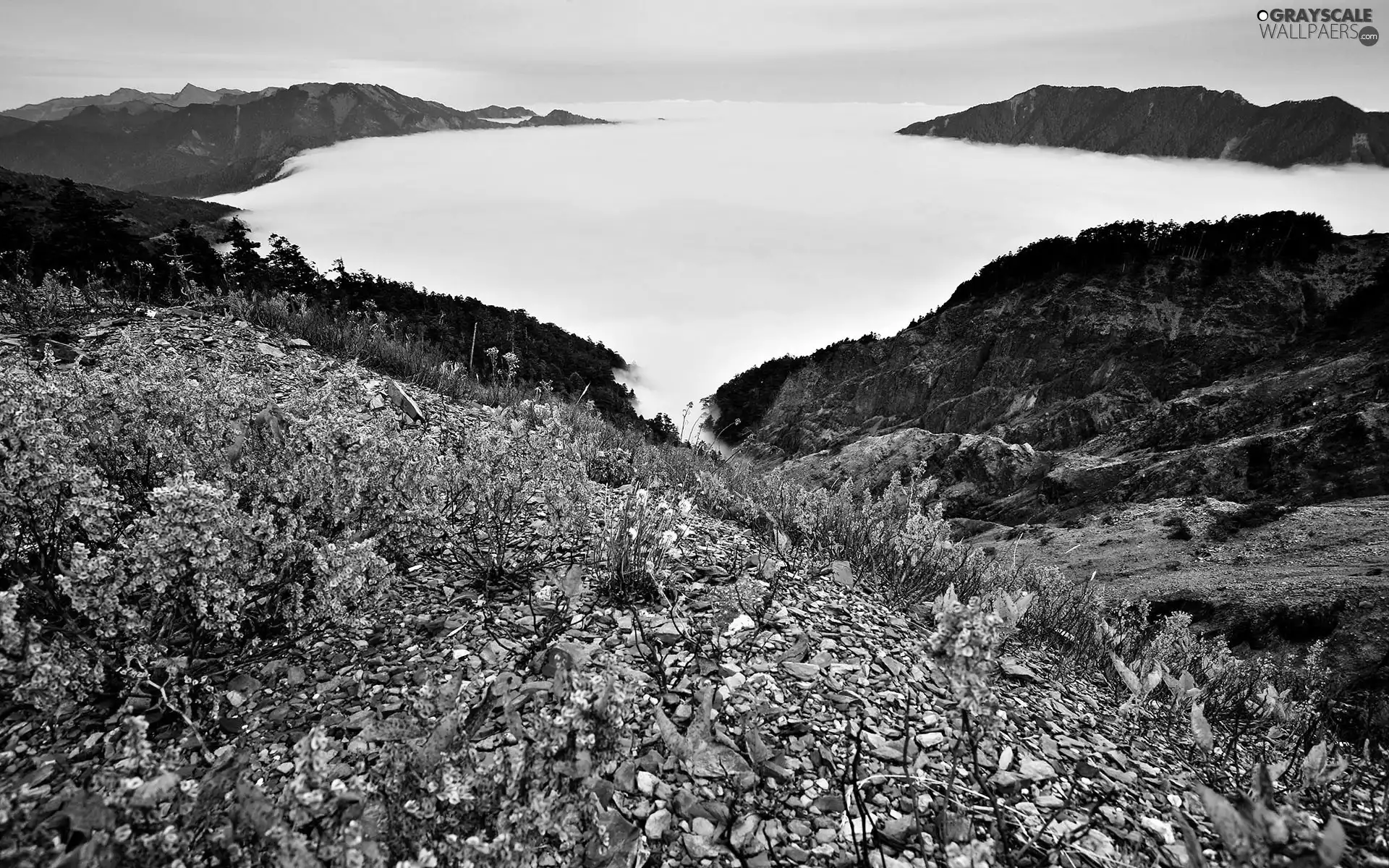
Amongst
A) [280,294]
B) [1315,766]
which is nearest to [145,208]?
[280,294]

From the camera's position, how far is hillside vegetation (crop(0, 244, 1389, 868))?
1971mm

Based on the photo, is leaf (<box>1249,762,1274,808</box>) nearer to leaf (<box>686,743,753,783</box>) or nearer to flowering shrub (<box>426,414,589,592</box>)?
leaf (<box>686,743,753,783</box>)

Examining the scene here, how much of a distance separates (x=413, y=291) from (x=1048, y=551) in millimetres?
64319

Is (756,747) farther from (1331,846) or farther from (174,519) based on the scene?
(174,519)

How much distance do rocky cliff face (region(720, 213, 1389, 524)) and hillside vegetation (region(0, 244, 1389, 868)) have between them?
10.4 meters

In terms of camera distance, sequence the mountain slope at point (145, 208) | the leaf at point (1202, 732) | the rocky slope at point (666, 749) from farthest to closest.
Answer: the mountain slope at point (145, 208)
the leaf at point (1202, 732)
the rocky slope at point (666, 749)

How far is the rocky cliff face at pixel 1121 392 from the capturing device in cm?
2644

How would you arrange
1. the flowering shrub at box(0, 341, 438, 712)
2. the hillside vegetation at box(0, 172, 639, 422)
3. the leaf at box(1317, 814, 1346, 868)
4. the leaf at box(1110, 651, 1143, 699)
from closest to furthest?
the leaf at box(1317, 814, 1346, 868) → the flowering shrub at box(0, 341, 438, 712) → the leaf at box(1110, 651, 1143, 699) → the hillside vegetation at box(0, 172, 639, 422)

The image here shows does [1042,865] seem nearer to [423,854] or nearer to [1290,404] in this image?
[423,854]

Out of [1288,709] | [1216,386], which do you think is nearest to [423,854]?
[1288,709]

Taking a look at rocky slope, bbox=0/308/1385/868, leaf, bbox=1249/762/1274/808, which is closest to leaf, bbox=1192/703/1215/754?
rocky slope, bbox=0/308/1385/868

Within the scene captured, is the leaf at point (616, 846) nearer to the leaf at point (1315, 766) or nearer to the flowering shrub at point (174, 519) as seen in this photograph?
the flowering shrub at point (174, 519)

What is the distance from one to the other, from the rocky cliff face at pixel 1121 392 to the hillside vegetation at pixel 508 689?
10.4 metres

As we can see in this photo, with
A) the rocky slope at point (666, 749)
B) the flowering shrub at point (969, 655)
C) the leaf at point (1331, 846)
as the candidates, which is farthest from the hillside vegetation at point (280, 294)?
the leaf at point (1331, 846)
